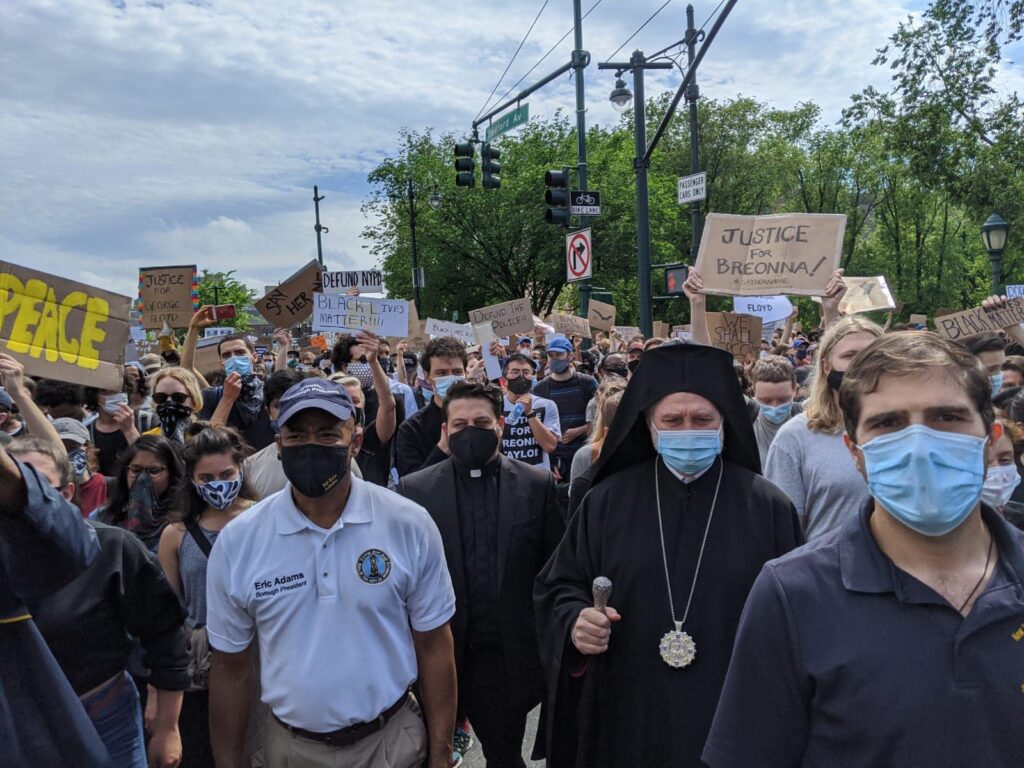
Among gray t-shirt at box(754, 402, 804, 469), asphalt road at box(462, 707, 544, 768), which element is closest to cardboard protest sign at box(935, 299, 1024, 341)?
gray t-shirt at box(754, 402, 804, 469)

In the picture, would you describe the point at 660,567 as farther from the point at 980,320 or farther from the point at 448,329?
the point at 448,329

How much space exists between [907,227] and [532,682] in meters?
42.6

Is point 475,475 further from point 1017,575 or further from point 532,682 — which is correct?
point 1017,575

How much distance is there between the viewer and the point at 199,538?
350 cm

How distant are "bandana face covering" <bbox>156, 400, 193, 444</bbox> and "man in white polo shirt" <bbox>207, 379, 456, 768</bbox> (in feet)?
10.5

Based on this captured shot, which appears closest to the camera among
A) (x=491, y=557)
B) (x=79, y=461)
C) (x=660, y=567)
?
(x=660, y=567)

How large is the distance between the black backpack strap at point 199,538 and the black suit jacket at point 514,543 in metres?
0.92

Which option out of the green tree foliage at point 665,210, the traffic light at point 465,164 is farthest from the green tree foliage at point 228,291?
the traffic light at point 465,164

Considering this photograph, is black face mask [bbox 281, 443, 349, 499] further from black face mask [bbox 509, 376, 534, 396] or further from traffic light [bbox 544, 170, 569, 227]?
traffic light [bbox 544, 170, 569, 227]

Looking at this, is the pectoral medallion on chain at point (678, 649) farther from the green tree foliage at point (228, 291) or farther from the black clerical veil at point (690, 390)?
the green tree foliage at point (228, 291)

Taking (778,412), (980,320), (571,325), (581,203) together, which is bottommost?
(778,412)

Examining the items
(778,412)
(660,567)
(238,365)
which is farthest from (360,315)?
(660,567)

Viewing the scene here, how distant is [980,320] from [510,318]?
5.85 meters

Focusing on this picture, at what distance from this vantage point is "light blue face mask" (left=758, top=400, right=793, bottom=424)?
4.88m
